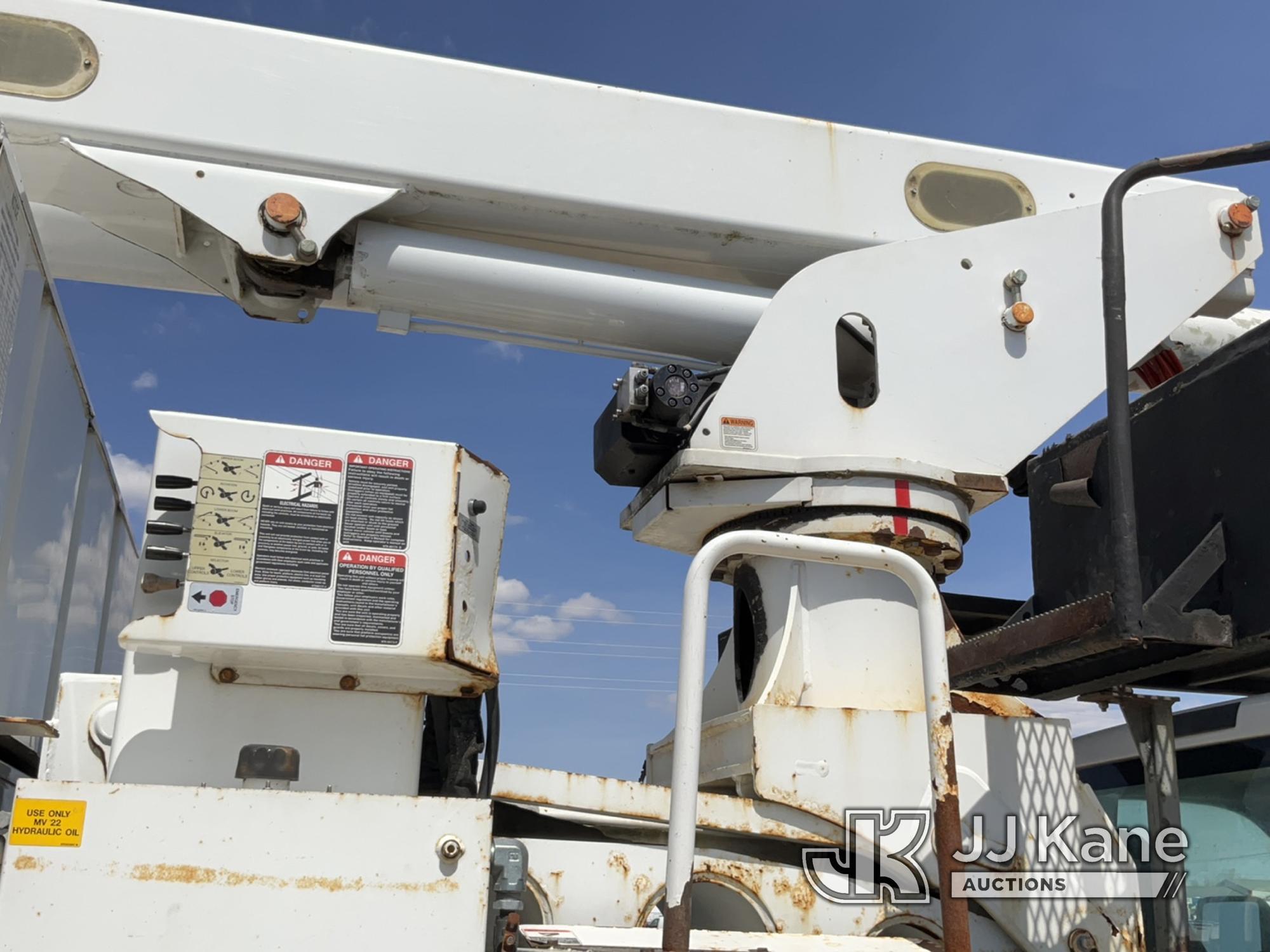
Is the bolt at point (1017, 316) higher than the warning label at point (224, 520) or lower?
higher

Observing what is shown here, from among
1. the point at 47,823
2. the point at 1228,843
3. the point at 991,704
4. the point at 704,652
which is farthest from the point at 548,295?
the point at 1228,843

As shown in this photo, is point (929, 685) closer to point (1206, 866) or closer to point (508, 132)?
point (1206, 866)

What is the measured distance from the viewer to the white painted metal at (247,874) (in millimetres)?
2012

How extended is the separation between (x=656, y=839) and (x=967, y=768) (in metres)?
0.72

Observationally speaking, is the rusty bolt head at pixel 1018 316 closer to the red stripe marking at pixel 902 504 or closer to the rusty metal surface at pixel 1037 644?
the red stripe marking at pixel 902 504

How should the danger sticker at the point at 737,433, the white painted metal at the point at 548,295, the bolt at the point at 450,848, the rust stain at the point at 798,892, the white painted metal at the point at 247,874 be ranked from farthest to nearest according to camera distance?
the white painted metal at the point at 548,295 → the danger sticker at the point at 737,433 → the rust stain at the point at 798,892 → the bolt at the point at 450,848 → the white painted metal at the point at 247,874

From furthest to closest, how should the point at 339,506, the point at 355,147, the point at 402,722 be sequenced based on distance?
the point at 355,147, the point at 402,722, the point at 339,506

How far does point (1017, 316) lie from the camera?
328 centimetres

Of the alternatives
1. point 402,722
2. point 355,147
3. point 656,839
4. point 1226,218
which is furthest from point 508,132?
point 1226,218

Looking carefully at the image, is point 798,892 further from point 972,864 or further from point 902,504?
point 902,504

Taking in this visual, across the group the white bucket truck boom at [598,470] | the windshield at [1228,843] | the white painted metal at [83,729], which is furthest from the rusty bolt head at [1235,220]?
the white painted metal at [83,729]

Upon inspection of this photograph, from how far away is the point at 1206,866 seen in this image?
297 cm

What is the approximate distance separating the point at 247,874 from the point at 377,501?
0.77 metres

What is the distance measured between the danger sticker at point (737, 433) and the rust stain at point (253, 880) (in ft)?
4.51
